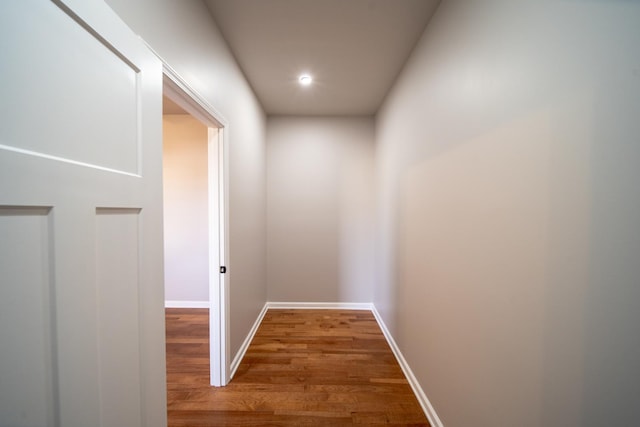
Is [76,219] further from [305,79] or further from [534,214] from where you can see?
[305,79]

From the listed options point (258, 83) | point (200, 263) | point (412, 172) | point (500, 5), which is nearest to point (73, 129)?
point (500, 5)

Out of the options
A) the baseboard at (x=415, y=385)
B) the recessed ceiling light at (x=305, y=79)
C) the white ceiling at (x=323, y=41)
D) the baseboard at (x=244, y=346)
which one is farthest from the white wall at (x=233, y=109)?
the baseboard at (x=415, y=385)

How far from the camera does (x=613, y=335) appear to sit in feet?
1.99

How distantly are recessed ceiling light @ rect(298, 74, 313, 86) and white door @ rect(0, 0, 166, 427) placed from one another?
1.66 metres

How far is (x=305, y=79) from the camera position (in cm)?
233

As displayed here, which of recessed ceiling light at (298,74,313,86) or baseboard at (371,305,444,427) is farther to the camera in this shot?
recessed ceiling light at (298,74,313,86)

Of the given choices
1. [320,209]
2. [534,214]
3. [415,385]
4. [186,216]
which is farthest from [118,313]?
[186,216]

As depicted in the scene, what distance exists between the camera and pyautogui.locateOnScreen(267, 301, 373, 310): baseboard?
3.26 metres

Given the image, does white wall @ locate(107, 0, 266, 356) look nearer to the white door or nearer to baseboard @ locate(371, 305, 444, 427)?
the white door

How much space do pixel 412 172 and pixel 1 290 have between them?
2.00 meters

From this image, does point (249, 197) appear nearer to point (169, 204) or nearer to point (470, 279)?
point (169, 204)

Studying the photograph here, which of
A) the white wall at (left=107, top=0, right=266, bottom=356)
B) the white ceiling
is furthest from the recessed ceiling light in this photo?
the white wall at (left=107, top=0, right=266, bottom=356)

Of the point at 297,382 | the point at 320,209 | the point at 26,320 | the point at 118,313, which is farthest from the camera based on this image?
the point at 320,209

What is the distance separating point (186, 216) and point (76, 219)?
3037 mm
